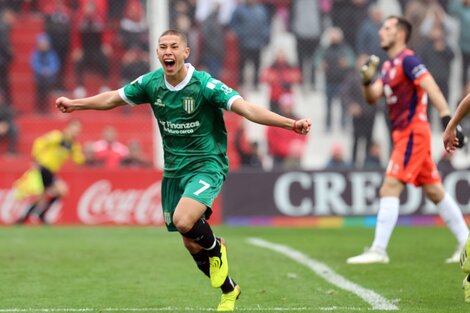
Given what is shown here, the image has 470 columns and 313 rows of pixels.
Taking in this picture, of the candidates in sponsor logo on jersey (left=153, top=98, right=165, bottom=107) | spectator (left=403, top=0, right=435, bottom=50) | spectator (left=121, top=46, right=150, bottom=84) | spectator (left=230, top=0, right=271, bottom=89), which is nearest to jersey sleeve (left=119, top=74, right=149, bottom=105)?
sponsor logo on jersey (left=153, top=98, right=165, bottom=107)

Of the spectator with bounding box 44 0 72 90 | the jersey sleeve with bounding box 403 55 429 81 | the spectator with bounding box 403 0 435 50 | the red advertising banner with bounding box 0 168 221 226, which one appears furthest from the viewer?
the spectator with bounding box 44 0 72 90

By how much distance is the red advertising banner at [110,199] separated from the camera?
63.2ft

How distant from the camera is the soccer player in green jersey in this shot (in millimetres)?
7711

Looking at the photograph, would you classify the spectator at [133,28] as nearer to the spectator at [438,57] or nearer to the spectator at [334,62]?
the spectator at [334,62]

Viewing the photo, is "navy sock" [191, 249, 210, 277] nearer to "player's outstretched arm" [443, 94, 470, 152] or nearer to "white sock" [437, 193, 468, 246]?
"player's outstretched arm" [443, 94, 470, 152]

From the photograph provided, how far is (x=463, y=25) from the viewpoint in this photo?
2089cm

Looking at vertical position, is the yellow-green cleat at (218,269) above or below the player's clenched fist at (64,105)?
below

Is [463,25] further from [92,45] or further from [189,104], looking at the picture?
[189,104]

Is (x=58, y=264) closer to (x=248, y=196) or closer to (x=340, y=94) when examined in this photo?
(x=248, y=196)

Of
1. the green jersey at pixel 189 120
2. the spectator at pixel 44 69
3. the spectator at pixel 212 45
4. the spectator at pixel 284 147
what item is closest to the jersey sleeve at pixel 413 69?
the green jersey at pixel 189 120

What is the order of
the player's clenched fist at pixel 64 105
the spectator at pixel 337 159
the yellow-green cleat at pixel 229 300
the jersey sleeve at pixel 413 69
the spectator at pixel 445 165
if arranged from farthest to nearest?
the spectator at pixel 337 159 < the spectator at pixel 445 165 < the jersey sleeve at pixel 413 69 < the player's clenched fist at pixel 64 105 < the yellow-green cleat at pixel 229 300

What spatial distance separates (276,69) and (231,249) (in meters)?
8.23

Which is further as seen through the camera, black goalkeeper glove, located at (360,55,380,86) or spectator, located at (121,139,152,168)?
spectator, located at (121,139,152,168)

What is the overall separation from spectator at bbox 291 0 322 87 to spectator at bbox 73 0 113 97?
12.2 feet
